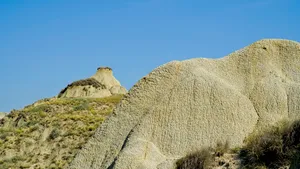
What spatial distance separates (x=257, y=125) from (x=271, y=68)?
9.23 feet

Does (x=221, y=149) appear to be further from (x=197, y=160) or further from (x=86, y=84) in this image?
(x=86, y=84)

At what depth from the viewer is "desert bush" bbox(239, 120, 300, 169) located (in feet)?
49.8

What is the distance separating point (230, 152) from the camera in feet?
56.0

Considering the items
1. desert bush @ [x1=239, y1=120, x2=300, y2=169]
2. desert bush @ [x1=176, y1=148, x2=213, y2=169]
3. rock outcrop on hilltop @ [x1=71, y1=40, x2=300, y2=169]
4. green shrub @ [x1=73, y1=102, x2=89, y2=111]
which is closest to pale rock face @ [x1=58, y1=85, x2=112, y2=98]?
green shrub @ [x1=73, y1=102, x2=89, y2=111]

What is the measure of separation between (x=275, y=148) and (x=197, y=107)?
4360 mm

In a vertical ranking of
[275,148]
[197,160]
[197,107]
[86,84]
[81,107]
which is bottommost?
[275,148]

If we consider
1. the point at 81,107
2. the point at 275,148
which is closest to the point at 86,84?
the point at 81,107

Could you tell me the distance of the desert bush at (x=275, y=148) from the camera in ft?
49.8

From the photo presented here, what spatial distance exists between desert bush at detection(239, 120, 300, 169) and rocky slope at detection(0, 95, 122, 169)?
21.8 meters

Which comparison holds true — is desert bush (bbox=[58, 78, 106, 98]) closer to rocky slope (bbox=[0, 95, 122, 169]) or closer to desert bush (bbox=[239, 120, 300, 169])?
rocky slope (bbox=[0, 95, 122, 169])

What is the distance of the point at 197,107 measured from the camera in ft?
62.5

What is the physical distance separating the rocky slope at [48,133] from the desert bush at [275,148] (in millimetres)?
21791

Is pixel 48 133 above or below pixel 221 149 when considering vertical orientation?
above

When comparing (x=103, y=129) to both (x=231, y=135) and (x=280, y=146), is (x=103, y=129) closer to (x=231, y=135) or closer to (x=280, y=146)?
(x=231, y=135)
